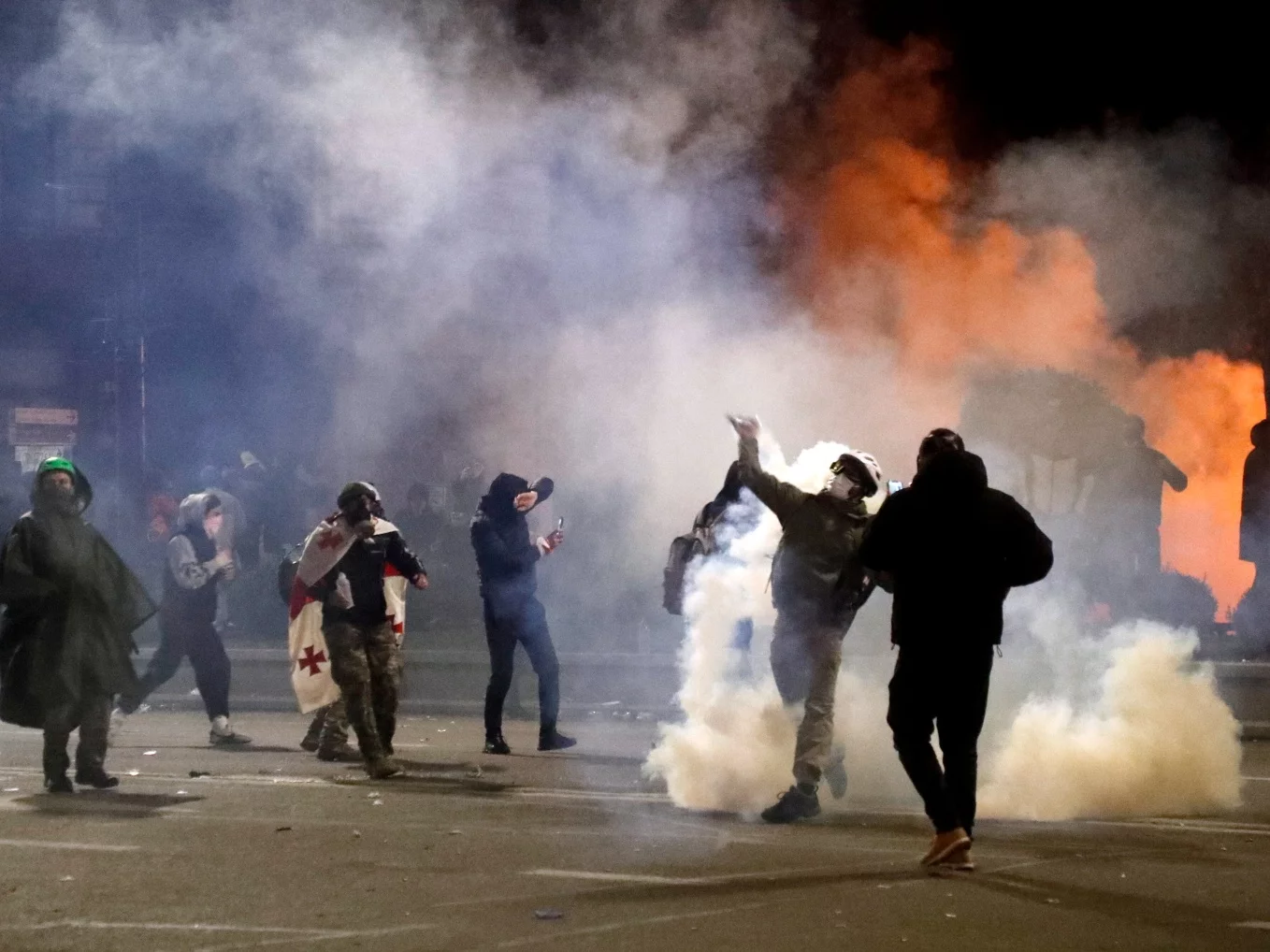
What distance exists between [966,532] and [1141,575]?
1038 cm

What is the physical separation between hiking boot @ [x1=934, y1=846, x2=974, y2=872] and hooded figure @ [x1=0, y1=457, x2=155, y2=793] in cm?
458

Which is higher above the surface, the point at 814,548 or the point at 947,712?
the point at 814,548

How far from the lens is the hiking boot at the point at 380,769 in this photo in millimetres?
10094

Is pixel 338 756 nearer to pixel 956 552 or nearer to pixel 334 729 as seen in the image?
pixel 334 729

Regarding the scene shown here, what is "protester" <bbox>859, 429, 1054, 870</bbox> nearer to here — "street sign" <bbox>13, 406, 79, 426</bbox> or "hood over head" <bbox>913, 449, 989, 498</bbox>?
"hood over head" <bbox>913, 449, 989, 498</bbox>

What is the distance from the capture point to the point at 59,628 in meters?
9.39

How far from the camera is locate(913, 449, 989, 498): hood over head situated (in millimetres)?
7039

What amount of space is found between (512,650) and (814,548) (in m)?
3.70

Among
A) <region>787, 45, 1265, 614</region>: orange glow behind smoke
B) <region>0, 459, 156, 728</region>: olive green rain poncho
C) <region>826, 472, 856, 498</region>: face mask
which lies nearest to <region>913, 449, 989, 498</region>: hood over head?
<region>826, 472, 856, 498</region>: face mask

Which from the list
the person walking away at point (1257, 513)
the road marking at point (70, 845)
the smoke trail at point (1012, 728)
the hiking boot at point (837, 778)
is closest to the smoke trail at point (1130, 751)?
the smoke trail at point (1012, 728)

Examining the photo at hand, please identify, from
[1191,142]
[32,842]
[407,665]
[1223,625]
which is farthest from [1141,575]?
[32,842]

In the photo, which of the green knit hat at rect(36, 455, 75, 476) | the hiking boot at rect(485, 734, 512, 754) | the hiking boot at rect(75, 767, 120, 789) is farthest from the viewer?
the hiking boot at rect(485, 734, 512, 754)

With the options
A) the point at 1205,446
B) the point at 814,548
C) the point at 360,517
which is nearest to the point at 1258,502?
the point at 1205,446

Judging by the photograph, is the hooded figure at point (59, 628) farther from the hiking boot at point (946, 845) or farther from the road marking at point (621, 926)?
the hiking boot at point (946, 845)
